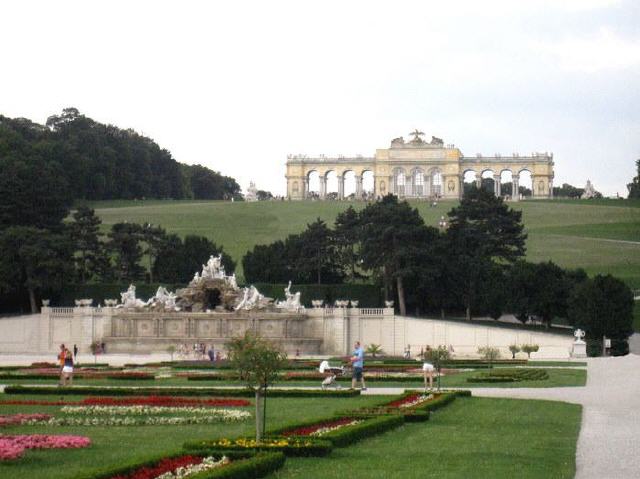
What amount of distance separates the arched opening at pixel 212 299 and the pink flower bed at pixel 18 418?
4127 cm

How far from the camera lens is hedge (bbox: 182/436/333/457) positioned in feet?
49.3

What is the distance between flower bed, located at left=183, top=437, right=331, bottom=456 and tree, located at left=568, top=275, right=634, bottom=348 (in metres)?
41.0

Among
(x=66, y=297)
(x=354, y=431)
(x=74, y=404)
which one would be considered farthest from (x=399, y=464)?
(x=66, y=297)

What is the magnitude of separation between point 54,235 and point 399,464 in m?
52.3

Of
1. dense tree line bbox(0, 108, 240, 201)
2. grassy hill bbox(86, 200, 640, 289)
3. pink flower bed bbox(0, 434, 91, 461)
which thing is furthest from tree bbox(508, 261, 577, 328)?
pink flower bed bbox(0, 434, 91, 461)

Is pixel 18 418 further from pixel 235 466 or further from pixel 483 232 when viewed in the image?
pixel 483 232

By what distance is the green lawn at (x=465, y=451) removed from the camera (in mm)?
14547

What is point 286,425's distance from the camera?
60.1 ft

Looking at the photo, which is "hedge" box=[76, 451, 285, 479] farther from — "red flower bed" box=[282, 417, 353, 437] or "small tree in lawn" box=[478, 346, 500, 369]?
"small tree in lawn" box=[478, 346, 500, 369]

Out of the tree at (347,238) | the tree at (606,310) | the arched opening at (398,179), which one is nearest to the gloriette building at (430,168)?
the arched opening at (398,179)

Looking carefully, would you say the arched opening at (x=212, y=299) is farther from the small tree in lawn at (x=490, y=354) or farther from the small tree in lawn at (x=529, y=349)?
the small tree in lawn at (x=529, y=349)

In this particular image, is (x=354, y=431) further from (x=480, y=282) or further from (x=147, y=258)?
(x=147, y=258)

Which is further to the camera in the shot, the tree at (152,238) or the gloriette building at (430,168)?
the gloriette building at (430,168)

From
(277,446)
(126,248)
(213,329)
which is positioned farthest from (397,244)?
(277,446)
